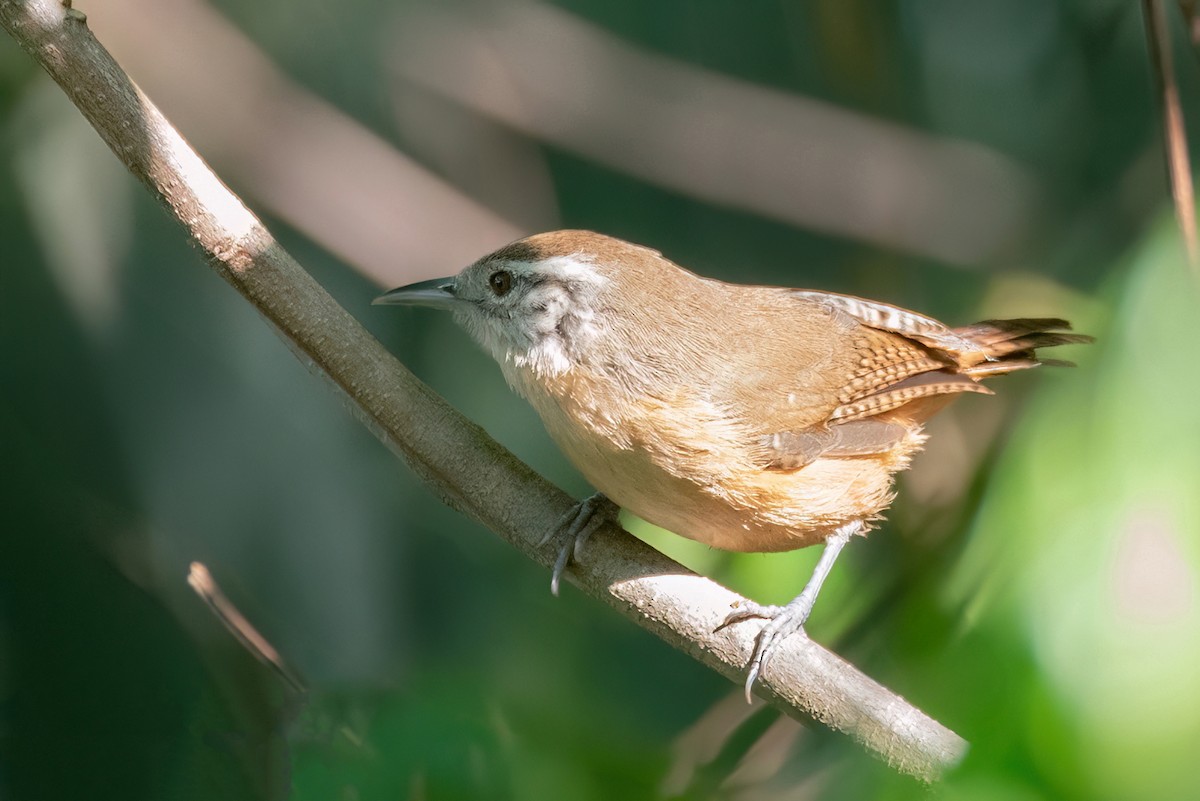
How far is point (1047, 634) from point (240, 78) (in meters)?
3.45

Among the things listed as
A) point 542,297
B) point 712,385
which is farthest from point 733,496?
point 542,297

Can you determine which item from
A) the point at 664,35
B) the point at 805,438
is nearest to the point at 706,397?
the point at 805,438

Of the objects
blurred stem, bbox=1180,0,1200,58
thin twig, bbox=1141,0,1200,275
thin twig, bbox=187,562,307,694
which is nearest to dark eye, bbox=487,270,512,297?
thin twig, bbox=187,562,307,694

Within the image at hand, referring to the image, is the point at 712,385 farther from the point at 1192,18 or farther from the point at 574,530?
the point at 1192,18

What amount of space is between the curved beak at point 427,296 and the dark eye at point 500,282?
99 millimetres

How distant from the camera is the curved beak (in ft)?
7.52

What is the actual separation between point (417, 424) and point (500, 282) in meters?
0.45

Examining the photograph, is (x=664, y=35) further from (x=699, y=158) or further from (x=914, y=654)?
(x=914, y=654)

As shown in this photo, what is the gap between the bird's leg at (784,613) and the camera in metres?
1.84

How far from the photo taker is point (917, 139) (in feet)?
12.7

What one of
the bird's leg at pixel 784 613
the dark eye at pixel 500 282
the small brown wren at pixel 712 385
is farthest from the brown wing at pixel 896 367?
the dark eye at pixel 500 282

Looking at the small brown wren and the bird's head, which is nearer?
the small brown wren

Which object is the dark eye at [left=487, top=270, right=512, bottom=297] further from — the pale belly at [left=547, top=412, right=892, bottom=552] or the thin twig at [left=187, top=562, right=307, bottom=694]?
the thin twig at [left=187, top=562, right=307, bottom=694]

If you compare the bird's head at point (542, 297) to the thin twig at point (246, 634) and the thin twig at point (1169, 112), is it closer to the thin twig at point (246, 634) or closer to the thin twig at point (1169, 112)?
the thin twig at point (246, 634)
